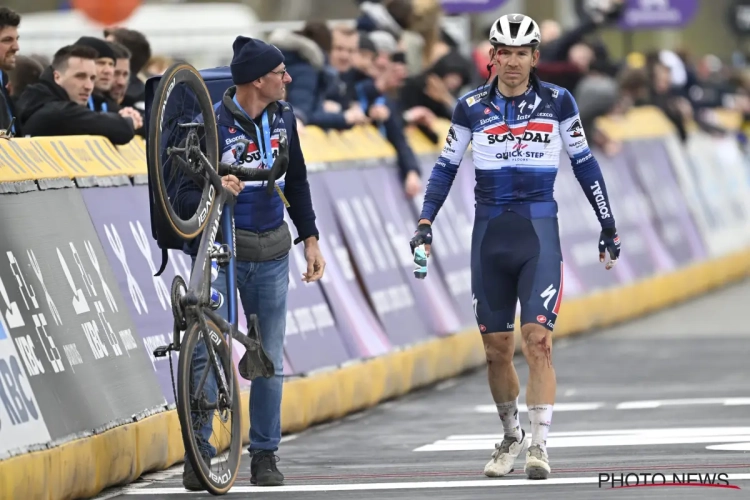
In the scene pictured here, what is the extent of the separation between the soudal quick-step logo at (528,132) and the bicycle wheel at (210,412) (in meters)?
1.87

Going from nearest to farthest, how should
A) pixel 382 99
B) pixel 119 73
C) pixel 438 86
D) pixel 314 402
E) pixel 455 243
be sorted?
pixel 119 73 → pixel 314 402 → pixel 382 99 → pixel 455 243 → pixel 438 86

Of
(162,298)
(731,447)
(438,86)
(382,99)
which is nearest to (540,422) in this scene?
(731,447)

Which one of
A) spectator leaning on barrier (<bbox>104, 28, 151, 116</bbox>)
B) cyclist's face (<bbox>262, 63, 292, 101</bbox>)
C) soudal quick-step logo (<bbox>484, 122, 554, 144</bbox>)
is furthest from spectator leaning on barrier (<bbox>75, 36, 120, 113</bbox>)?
soudal quick-step logo (<bbox>484, 122, 554, 144</bbox>)

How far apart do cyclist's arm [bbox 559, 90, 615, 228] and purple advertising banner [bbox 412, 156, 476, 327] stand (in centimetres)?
568

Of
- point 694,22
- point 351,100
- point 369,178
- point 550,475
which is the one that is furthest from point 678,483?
point 694,22

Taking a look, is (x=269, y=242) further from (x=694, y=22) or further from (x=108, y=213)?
(x=694, y=22)

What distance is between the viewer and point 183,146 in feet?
31.3

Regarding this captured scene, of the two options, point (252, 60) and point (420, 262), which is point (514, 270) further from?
point (252, 60)

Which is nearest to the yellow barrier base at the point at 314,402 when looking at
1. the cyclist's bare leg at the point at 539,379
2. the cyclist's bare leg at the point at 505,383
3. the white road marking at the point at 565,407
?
the white road marking at the point at 565,407

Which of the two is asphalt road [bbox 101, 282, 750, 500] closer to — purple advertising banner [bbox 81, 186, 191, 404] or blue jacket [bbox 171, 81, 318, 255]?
purple advertising banner [bbox 81, 186, 191, 404]

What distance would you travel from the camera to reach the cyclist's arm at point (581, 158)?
10258 mm

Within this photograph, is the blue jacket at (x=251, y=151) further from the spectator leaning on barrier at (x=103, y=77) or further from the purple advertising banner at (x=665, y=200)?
the purple advertising banner at (x=665, y=200)

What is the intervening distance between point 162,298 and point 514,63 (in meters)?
2.44

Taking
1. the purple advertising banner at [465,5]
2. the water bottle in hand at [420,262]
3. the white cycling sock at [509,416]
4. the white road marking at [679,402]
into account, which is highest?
the purple advertising banner at [465,5]
